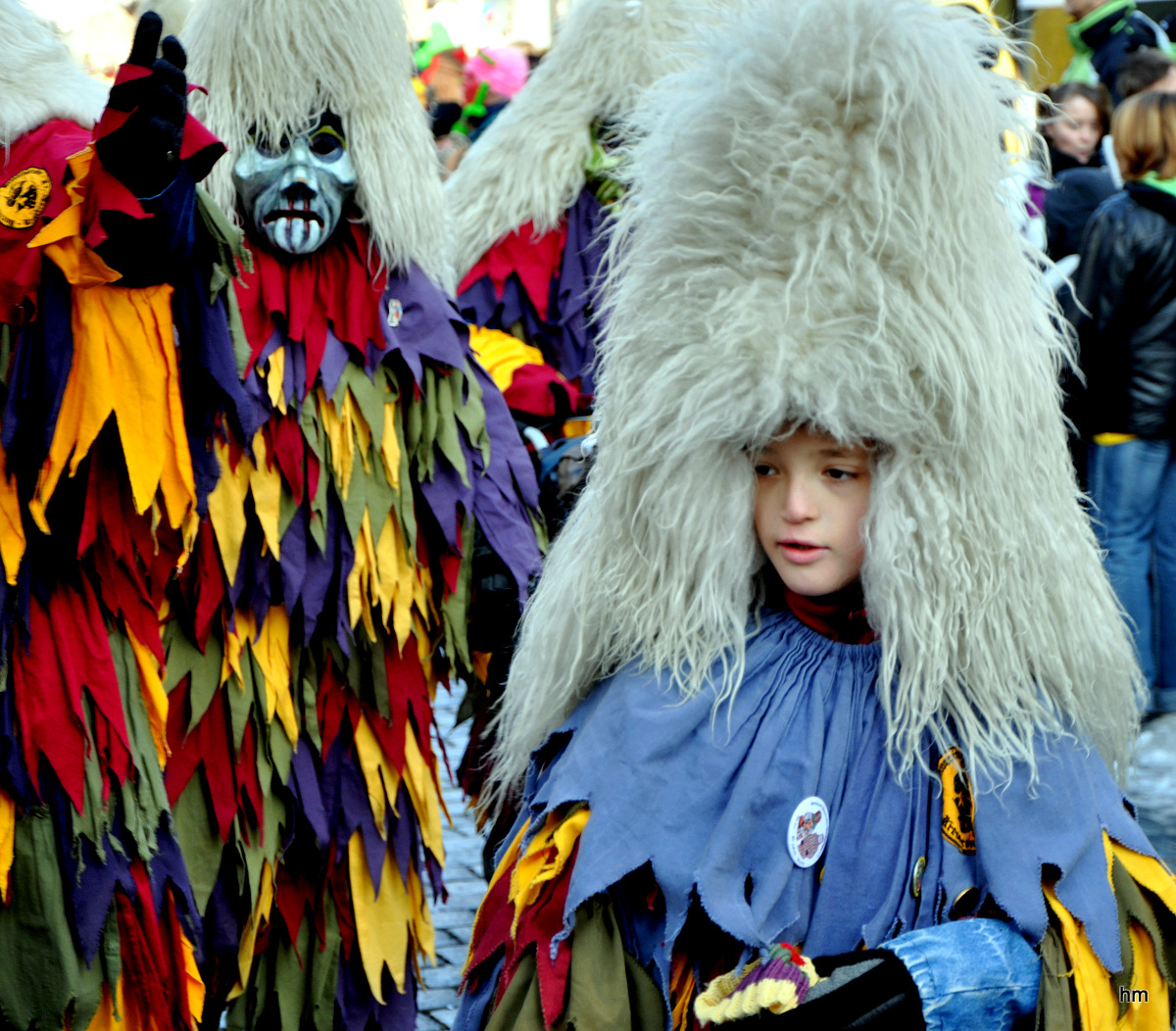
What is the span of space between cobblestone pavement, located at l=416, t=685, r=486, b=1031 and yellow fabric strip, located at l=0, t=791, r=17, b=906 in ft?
3.49

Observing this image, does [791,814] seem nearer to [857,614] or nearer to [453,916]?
[857,614]

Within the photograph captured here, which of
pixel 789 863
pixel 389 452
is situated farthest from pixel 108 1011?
pixel 789 863

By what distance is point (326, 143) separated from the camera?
3.08 m

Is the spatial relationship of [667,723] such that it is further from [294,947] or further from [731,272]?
[294,947]

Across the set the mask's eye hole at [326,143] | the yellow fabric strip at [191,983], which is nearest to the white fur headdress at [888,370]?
the yellow fabric strip at [191,983]

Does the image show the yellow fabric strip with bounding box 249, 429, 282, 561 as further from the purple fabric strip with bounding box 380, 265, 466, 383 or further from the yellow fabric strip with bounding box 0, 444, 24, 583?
the yellow fabric strip with bounding box 0, 444, 24, 583

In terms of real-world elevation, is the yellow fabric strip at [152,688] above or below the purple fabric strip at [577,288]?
below

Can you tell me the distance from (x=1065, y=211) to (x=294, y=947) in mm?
3970

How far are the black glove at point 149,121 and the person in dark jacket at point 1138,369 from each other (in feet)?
10.8

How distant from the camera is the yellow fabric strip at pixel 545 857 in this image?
1.78 meters

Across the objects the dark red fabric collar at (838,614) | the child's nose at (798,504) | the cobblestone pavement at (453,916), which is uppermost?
the child's nose at (798,504)

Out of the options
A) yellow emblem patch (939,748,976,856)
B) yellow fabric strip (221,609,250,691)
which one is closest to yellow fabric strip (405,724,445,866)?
yellow fabric strip (221,609,250,691)

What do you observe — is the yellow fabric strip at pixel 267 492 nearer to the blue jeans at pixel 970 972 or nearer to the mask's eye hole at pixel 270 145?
the mask's eye hole at pixel 270 145

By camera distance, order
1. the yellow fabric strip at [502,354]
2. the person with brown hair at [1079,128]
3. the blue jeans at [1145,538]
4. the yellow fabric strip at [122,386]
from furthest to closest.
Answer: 1. the person with brown hair at [1079,128]
2. the blue jeans at [1145,538]
3. the yellow fabric strip at [502,354]
4. the yellow fabric strip at [122,386]
